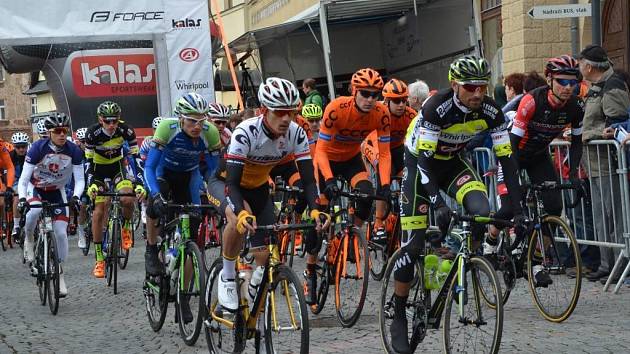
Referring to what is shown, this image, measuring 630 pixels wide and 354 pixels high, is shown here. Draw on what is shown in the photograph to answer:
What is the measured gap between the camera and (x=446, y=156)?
727 cm

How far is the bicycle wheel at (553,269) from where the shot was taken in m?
8.27

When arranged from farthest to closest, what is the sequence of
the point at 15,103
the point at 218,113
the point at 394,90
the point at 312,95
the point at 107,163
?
the point at 15,103 → the point at 312,95 → the point at 107,163 → the point at 218,113 → the point at 394,90

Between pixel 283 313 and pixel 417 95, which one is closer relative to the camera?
pixel 283 313

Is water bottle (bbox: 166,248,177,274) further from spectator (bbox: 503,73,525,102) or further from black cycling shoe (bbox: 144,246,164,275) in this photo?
spectator (bbox: 503,73,525,102)

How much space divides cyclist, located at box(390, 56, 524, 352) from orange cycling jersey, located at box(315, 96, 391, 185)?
253 cm

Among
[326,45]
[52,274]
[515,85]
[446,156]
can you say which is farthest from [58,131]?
[326,45]

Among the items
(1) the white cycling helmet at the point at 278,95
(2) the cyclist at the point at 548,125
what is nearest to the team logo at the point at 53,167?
(2) the cyclist at the point at 548,125

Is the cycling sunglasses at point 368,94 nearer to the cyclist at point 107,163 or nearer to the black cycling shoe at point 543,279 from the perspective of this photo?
the black cycling shoe at point 543,279

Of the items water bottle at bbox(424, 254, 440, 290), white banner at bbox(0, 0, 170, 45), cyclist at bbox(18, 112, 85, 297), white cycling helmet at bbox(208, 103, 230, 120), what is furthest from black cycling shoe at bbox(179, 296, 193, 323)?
white banner at bbox(0, 0, 170, 45)

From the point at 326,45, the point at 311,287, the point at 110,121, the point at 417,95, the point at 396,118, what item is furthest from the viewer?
the point at 326,45

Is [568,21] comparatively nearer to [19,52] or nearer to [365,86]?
[365,86]

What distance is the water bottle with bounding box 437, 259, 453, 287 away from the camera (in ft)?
21.9

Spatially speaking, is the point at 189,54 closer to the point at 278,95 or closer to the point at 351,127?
the point at 351,127

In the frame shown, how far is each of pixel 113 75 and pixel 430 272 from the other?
626 inches
